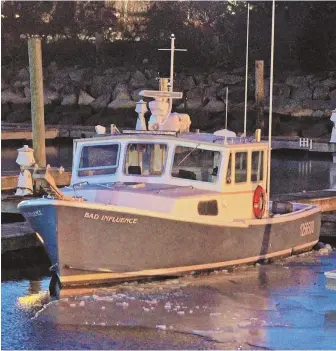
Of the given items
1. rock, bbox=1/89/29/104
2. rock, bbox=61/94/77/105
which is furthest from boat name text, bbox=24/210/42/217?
rock, bbox=1/89/29/104

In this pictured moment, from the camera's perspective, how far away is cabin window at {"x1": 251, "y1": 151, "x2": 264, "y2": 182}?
18.3 m

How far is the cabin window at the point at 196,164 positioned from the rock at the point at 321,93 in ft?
106

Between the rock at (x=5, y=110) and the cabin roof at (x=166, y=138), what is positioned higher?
the cabin roof at (x=166, y=138)

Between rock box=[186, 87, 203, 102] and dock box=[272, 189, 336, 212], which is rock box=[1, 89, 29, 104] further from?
dock box=[272, 189, 336, 212]

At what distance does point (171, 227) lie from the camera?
16.6m

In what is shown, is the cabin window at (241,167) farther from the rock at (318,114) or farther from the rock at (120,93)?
the rock at (120,93)

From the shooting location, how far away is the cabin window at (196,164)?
17734 mm

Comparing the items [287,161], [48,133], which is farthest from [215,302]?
[48,133]

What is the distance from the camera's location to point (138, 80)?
185 feet

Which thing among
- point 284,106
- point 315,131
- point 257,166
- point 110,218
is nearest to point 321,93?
point 284,106

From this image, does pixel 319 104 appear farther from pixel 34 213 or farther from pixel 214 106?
pixel 34 213

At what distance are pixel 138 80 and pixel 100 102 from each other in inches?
180

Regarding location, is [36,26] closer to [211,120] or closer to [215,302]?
[211,120]

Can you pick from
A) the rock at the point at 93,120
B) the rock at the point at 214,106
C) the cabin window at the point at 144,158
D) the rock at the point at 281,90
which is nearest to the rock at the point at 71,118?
the rock at the point at 93,120
